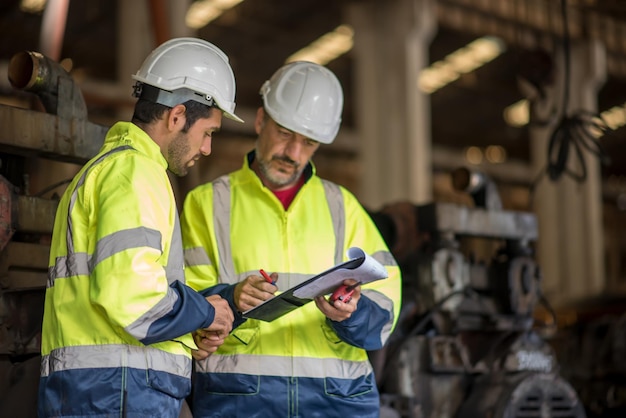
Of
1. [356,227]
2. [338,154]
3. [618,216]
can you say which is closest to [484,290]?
[356,227]

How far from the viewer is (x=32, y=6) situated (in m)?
13.7

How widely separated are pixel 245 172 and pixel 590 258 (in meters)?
12.0

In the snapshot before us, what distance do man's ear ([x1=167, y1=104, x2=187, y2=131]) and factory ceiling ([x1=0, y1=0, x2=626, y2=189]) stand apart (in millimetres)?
8995

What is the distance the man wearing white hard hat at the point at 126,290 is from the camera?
2658mm

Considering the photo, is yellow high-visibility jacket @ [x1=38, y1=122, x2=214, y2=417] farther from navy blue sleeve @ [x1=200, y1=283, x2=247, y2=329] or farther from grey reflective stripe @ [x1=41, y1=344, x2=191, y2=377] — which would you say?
navy blue sleeve @ [x1=200, y1=283, x2=247, y2=329]

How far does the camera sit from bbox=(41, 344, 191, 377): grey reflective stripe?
8.91 ft

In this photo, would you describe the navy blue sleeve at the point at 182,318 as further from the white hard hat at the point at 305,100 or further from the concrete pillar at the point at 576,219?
the concrete pillar at the point at 576,219

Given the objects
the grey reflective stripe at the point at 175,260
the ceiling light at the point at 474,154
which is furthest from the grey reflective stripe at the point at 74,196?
the ceiling light at the point at 474,154

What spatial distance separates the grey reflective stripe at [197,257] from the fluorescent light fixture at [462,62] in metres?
13.2

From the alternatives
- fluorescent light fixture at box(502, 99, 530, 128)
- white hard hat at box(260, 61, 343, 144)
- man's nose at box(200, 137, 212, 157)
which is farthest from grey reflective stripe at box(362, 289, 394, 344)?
fluorescent light fixture at box(502, 99, 530, 128)

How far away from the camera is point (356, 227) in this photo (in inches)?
150

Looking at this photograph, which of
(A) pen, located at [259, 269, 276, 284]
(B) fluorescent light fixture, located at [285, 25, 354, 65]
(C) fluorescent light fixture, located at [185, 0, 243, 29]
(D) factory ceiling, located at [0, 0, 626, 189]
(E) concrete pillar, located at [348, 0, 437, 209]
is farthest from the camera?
(B) fluorescent light fixture, located at [285, 25, 354, 65]

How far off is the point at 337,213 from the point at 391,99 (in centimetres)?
897

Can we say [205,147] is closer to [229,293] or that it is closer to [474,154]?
[229,293]
